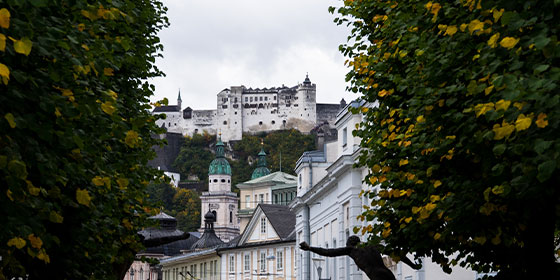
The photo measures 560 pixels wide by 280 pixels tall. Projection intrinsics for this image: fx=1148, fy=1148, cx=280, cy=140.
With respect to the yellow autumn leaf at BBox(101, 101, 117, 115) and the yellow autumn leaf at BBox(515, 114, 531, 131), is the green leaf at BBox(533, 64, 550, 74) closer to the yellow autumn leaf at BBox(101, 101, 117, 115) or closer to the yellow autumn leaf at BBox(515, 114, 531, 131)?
the yellow autumn leaf at BBox(515, 114, 531, 131)

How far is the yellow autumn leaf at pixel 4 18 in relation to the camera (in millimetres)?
10938

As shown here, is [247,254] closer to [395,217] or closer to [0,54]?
[395,217]

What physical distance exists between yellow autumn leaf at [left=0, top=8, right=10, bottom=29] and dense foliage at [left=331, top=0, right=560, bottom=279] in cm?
558

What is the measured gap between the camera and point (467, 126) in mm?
16031

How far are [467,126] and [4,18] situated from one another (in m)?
7.36

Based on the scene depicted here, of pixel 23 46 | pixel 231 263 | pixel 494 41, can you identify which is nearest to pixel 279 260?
pixel 231 263

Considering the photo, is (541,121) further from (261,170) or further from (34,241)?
(261,170)

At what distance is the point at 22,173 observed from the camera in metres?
11.5

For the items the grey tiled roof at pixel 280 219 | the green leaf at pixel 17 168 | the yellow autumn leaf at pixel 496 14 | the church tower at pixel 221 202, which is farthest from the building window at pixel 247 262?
the church tower at pixel 221 202

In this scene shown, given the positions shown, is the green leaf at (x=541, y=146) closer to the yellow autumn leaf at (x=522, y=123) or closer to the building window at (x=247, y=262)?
the yellow autumn leaf at (x=522, y=123)

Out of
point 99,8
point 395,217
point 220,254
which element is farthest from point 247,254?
point 99,8

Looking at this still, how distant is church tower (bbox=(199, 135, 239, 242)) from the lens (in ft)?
621

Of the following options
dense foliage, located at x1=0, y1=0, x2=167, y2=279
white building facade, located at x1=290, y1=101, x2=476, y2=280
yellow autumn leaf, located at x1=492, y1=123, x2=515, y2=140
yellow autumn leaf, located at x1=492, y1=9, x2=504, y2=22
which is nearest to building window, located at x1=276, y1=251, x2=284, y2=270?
white building facade, located at x1=290, y1=101, x2=476, y2=280

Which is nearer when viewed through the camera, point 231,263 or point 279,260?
point 279,260
